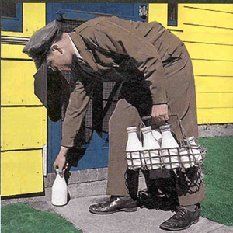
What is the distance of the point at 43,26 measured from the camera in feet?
5.19

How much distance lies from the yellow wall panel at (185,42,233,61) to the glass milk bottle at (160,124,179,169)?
556 mm

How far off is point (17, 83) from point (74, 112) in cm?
24

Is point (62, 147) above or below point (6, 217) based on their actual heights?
above

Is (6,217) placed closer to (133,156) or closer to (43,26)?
(133,156)

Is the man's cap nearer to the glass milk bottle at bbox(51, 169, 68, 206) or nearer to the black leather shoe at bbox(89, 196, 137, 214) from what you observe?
the glass milk bottle at bbox(51, 169, 68, 206)

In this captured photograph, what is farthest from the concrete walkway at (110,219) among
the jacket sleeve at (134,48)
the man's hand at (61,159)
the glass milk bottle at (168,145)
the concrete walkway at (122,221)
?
the jacket sleeve at (134,48)

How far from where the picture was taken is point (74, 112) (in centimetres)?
162

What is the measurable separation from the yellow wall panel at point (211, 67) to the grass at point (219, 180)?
31cm

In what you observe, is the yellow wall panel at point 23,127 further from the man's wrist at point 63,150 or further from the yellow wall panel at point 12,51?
the yellow wall panel at point 12,51

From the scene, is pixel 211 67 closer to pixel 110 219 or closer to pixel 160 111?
pixel 160 111

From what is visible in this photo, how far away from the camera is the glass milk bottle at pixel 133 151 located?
58.3 inches

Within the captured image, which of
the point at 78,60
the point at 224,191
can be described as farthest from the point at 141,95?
the point at 224,191

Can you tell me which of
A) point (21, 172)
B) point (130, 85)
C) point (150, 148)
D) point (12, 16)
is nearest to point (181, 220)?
point (150, 148)

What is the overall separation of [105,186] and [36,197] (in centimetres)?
30
